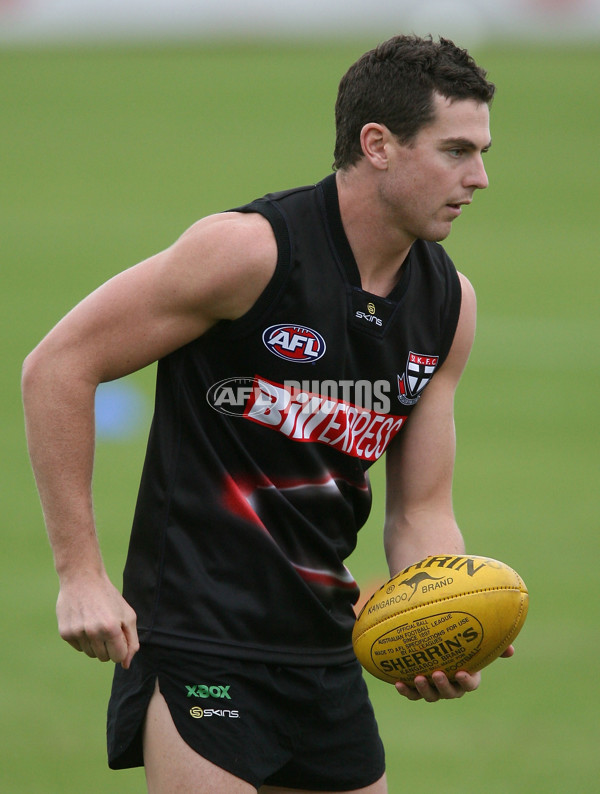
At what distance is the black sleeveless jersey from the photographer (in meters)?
3.75

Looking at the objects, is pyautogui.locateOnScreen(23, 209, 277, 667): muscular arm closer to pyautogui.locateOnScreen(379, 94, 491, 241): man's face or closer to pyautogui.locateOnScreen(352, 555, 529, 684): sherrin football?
pyautogui.locateOnScreen(379, 94, 491, 241): man's face

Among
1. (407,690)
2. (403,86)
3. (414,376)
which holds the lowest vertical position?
(407,690)

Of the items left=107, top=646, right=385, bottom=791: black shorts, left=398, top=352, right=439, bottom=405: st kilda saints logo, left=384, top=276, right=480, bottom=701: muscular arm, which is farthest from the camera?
left=384, top=276, right=480, bottom=701: muscular arm

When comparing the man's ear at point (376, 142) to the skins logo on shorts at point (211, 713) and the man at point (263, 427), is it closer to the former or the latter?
the man at point (263, 427)

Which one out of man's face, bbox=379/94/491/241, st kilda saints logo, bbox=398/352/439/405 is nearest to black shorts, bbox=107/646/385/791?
st kilda saints logo, bbox=398/352/439/405

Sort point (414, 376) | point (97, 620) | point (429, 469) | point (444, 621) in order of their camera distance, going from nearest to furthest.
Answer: point (97, 620) < point (444, 621) < point (414, 376) < point (429, 469)

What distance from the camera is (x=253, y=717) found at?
3.75 metres

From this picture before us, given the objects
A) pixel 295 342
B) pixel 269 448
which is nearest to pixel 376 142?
pixel 295 342

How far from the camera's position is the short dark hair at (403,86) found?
3.71 m

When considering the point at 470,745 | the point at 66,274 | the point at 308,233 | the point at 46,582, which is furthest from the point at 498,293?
the point at 308,233

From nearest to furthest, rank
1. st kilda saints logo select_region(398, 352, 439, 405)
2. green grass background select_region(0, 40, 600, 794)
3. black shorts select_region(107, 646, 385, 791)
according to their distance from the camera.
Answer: black shorts select_region(107, 646, 385, 791)
st kilda saints logo select_region(398, 352, 439, 405)
green grass background select_region(0, 40, 600, 794)

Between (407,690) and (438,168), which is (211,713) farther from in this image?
(438,168)

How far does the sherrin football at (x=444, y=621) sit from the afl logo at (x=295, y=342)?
2.37 ft

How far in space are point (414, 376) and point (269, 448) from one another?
488 mm
